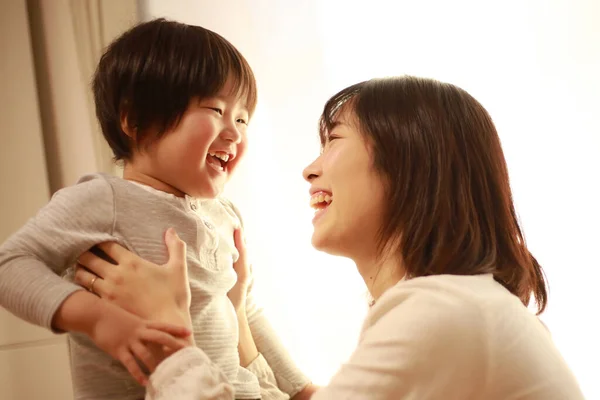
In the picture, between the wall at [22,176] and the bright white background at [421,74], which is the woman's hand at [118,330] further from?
the wall at [22,176]

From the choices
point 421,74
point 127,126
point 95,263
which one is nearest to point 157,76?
point 127,126

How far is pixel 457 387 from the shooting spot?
709 mm

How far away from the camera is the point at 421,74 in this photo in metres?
1.22

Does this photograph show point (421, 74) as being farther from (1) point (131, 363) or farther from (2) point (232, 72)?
(1) point (131, 363)

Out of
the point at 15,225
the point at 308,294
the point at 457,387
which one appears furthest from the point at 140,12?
the point at 457,387

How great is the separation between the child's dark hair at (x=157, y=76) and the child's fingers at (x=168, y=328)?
13.3 inches

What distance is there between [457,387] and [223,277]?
449 millimetres

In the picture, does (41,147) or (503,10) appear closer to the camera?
(503,10)

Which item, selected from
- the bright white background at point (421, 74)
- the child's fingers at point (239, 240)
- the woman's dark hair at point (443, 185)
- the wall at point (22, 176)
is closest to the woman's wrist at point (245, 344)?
the child's fingers at point (239, 240)

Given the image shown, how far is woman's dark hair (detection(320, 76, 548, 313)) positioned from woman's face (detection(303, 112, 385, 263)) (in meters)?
0.02

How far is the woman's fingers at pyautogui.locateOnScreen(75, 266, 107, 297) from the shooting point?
2.80 ft

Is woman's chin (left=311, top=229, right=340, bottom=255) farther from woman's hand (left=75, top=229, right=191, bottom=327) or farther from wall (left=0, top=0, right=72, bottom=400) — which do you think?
wall (left=0, top=0, right=72, bottom=400)

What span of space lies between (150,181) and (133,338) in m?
0.31

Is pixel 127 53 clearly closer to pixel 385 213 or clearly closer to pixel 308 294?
pixel 385 213
